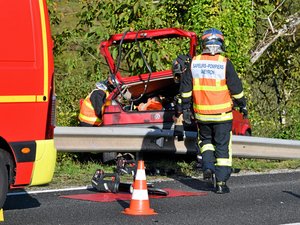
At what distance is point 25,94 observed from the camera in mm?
8117

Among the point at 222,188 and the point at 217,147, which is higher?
the point at 217,147

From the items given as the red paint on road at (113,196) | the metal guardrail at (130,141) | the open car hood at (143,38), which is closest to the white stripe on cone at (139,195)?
the red paint on road at (113,196)

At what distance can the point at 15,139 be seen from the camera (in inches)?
320

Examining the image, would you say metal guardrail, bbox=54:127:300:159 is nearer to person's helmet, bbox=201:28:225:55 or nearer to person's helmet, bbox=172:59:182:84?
person's helmet, bbox=172:59:182:84

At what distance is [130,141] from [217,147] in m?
1.71

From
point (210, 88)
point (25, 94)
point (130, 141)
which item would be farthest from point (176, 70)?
point (25, 94)

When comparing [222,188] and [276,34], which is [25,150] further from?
[276,34]

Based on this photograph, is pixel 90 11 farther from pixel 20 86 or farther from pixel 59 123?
pixel 20 86

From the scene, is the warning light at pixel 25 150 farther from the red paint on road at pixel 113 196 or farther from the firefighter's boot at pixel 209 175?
the firefighter's boot at pixel 209 175

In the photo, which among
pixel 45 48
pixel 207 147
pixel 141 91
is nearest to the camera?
pixel 45 48

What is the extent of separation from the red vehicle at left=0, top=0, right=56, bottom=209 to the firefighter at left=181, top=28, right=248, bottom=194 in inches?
95.3

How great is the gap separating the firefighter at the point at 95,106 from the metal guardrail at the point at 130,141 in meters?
0.92

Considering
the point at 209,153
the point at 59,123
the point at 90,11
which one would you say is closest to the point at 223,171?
the point at 209,153

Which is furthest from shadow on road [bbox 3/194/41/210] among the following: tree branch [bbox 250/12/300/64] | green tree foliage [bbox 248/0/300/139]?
tree branch [bbox 250/12/300/64]
